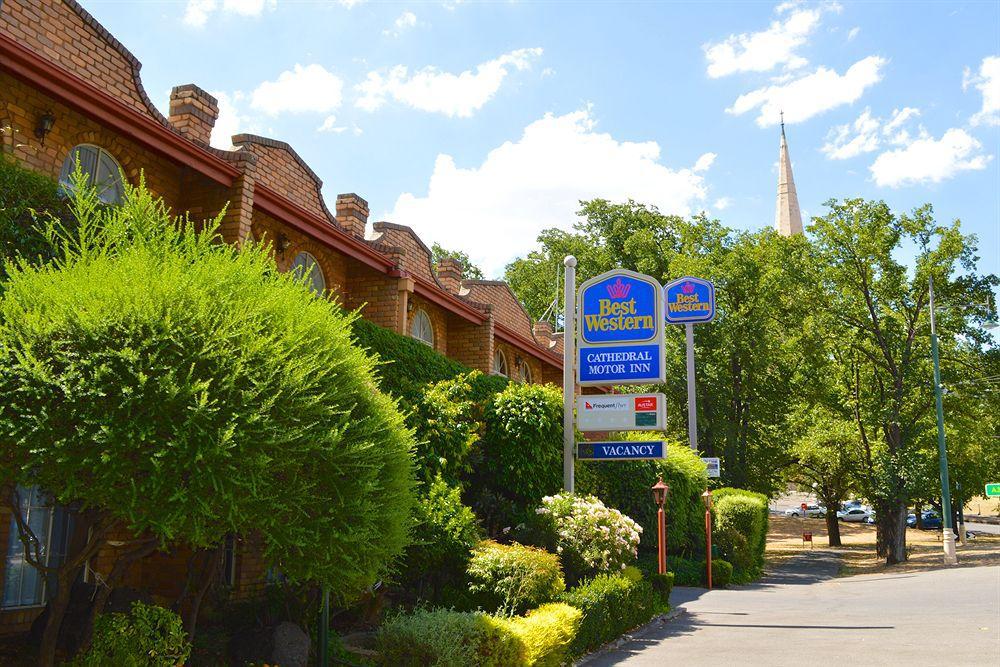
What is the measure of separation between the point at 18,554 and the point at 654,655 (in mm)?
8287

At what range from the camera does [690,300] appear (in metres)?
30.9

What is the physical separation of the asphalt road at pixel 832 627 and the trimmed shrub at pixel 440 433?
13.0ft

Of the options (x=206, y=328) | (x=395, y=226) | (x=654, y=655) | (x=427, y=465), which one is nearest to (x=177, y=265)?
(x=206, y=328)

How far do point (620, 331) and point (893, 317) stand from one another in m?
21.6

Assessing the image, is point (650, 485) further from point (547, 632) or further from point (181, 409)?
point (181, 409)

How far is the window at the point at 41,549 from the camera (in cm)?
973

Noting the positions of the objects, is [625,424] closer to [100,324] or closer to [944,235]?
[100,324]

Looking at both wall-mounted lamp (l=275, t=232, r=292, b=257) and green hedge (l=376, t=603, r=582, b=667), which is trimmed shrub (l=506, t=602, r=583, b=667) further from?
wall-mounted lamp (l=275, t=232, r=292, b=257)

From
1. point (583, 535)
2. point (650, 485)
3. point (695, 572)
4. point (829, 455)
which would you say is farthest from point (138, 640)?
point (829, 455)

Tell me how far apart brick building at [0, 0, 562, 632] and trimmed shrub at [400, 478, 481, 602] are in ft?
7.39

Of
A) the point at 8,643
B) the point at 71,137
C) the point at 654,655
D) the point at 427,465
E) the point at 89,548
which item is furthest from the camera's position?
the point at 427,465

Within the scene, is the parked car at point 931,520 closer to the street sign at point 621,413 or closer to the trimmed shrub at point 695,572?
the trimmed shrub at point 695,572

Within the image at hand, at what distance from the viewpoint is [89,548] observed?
6852 millimetres

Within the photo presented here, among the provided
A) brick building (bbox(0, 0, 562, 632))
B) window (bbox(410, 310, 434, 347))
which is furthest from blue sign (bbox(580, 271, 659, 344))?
window (bbox(410, 310, 434, 347))
